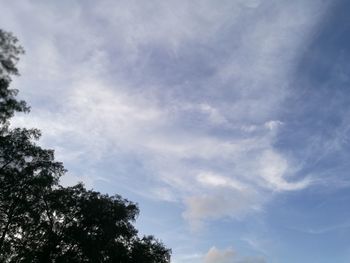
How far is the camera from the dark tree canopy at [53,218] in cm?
4406

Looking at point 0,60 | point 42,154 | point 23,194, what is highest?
point 42,154

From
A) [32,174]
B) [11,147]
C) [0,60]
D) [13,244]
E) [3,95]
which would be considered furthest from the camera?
[13,244]

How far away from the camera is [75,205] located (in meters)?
58.2

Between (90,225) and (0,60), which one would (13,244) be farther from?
(0,60)

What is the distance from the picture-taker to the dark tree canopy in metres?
44.1

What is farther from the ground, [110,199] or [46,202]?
[110,199]

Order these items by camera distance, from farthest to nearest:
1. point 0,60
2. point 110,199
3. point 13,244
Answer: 1. point 110,199
2. point 13,244
3. point 0,60

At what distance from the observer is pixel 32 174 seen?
45.4 metres

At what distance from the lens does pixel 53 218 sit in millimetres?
55750

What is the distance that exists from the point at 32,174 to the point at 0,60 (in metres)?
23.2

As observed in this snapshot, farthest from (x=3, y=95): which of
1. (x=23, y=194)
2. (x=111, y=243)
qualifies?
(x=111, y=243)

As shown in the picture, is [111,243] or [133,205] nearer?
[111,243]

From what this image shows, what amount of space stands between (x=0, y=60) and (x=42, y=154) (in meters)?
22.6

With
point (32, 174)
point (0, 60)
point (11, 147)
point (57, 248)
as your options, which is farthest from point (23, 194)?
point (0, 60)
